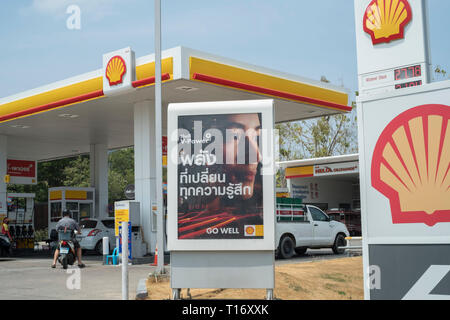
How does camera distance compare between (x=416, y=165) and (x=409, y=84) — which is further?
(x=409, y=84)

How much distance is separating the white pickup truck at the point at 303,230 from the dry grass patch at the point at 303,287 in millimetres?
4687

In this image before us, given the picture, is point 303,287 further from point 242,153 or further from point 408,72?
point 408,72

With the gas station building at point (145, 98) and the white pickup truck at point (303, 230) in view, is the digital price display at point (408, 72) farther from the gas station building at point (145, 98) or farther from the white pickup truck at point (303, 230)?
the white pickup truck at point (303, 230)

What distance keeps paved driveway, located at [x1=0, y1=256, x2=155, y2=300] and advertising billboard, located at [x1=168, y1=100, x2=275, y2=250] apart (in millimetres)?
3113

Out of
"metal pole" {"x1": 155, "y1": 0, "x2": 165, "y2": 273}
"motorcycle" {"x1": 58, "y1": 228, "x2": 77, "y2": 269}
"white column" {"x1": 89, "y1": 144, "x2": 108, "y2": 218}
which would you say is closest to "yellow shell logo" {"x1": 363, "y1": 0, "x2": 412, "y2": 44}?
"metal pole" {"x1": 155, "y1": 0, "x2": 165, "y2": 273}

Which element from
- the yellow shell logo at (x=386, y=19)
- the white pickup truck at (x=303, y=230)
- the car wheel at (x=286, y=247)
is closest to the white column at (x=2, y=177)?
the white pickup truck at (x=303, y=230)

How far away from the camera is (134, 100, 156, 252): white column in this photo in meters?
18.6

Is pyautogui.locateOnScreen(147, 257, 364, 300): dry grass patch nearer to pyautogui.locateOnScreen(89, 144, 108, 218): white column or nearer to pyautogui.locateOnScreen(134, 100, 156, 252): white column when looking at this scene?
pyautogui.locateOnScreen(134, 100, 156, 252): white column

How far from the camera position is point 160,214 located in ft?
40.2

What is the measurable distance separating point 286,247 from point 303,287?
7.94 meters

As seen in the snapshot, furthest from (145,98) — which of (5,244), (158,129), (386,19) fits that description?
(386,19)

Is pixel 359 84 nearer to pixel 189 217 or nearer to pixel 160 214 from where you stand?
pixel 189 217

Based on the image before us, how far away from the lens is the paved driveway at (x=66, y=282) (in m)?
10.1

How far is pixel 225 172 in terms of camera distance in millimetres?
7234
